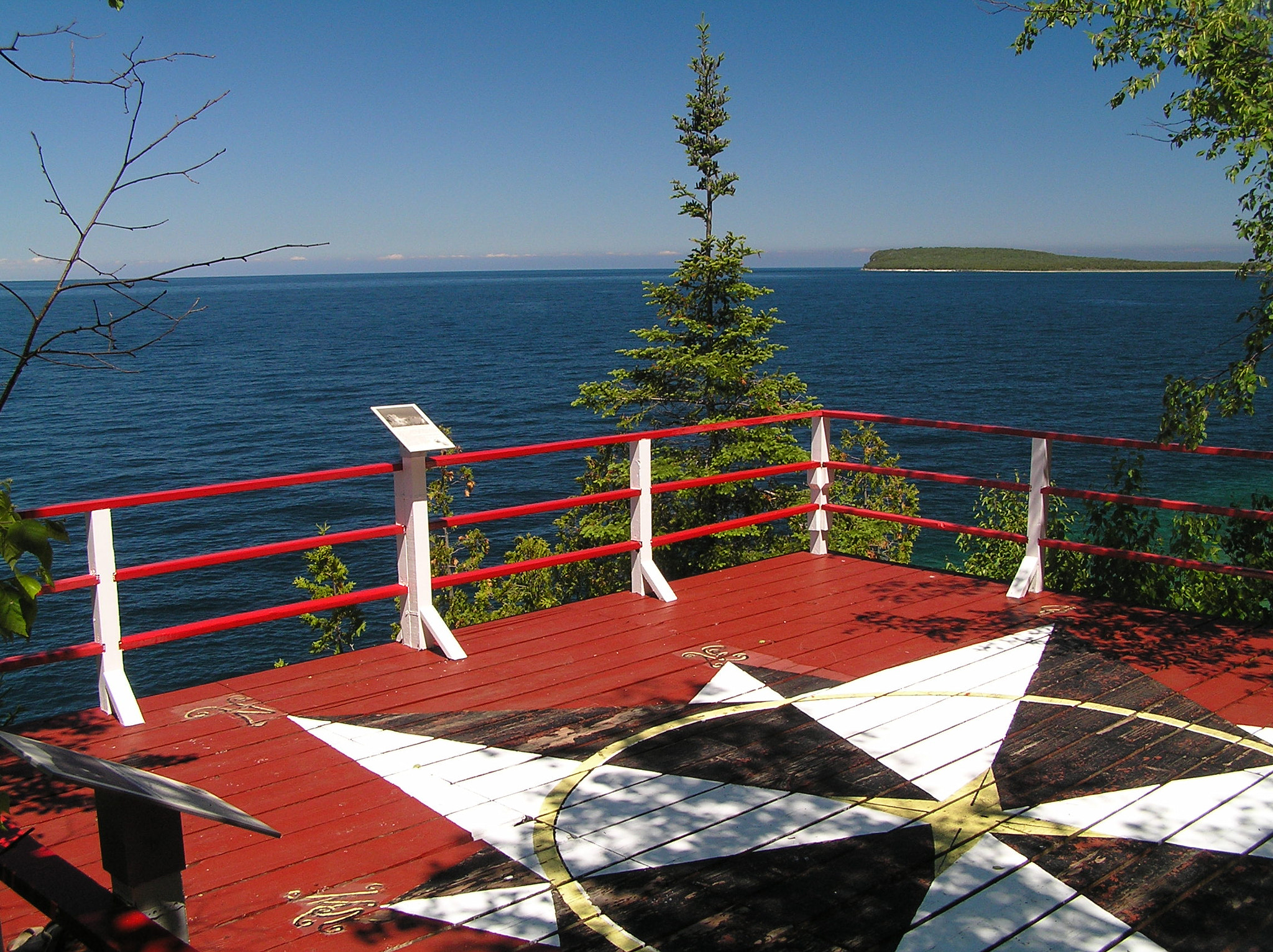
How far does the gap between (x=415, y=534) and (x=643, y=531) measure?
166cm

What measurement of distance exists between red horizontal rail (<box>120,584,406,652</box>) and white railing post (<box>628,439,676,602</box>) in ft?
5.62

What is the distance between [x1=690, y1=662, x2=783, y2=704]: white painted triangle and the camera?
4.99 m

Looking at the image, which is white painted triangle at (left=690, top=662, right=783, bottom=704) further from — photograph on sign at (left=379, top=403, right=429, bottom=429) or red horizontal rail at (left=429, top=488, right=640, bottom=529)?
photograph on sign at (left=379, top=403, right=429, bottom=429)

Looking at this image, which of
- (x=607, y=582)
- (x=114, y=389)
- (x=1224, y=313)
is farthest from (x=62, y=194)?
(x=1224, y=313)

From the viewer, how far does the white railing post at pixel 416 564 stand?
5.71 meters

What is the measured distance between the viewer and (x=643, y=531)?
682cm

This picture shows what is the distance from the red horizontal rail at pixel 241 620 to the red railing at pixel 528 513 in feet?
0.03

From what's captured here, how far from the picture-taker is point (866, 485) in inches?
626

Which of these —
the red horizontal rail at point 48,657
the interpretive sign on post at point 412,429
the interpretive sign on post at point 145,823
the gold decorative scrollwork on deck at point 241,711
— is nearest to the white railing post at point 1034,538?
the interpretive sign on post at point 412,429

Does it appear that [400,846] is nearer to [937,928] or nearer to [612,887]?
[612,887]

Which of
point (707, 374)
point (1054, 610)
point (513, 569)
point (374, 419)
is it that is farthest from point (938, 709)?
point (374, 419)

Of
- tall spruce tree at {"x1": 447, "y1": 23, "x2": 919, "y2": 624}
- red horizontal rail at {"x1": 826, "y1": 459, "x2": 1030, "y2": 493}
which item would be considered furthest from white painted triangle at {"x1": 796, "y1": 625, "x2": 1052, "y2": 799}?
tall spruce tree at {"x1": 447, "y1": 23, "x2": 919, "y2": 624}

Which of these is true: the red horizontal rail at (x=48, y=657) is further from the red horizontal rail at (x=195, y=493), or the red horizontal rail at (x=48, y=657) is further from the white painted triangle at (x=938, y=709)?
the white painted triangle at (x=938, y=709)

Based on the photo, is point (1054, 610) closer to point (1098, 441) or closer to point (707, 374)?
point (1098, 441)
